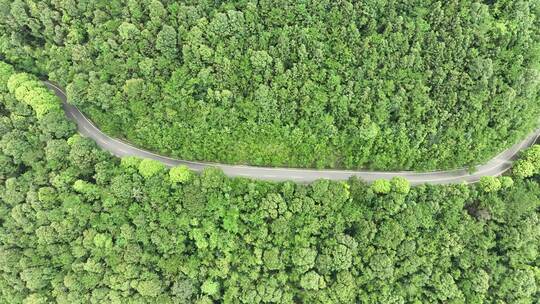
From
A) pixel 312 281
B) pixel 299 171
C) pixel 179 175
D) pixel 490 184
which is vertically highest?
pixel 179 175

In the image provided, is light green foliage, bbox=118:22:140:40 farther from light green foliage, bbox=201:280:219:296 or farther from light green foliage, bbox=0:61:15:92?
light green foliage, bbox=201:280:219:296

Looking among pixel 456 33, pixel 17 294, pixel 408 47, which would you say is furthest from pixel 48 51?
pixel 456 33

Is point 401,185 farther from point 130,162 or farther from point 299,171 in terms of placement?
point 130,162

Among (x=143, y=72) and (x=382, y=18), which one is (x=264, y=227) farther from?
(x=382, y=18)

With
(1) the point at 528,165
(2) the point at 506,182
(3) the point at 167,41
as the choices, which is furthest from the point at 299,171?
(1) the point at 528,165

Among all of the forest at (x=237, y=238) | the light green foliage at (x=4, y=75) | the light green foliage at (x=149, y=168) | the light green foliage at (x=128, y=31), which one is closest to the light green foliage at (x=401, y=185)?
the forest at (x=237, y=238)

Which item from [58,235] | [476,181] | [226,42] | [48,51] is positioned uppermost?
[226,42]
